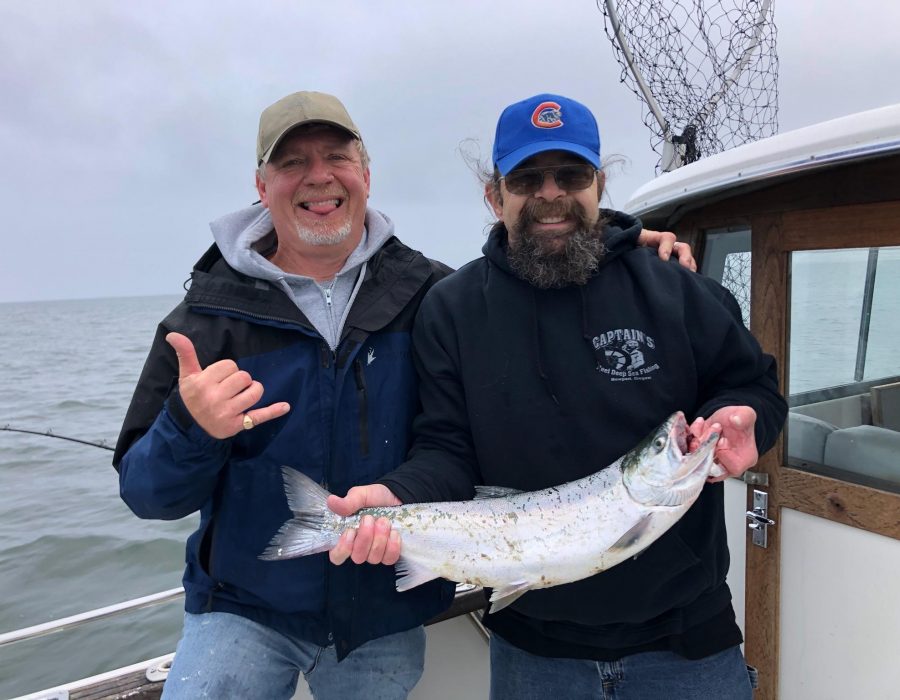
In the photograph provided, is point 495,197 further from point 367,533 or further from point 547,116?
point 367,533

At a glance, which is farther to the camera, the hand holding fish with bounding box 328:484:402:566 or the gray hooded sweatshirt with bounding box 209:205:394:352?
the gray hooded sweatshirt with bounding box 209:205:394:352

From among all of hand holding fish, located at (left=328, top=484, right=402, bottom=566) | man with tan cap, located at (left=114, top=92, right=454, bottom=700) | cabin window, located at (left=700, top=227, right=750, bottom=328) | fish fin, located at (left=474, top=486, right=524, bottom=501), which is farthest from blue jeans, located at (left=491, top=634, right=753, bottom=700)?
cabin window, located at (left=700, top=227, right=750, bottom=328)

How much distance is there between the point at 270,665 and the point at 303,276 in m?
1.72

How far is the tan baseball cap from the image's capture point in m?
3.03

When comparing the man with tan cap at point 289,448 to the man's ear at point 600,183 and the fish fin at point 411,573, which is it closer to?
the fish fin at point 411,573

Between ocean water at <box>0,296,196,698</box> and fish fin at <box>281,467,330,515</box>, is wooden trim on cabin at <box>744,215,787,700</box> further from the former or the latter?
ocean water at <box>0,296,196,698</box>

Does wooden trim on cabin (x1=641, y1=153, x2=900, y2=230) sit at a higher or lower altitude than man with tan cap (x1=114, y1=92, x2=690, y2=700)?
higher

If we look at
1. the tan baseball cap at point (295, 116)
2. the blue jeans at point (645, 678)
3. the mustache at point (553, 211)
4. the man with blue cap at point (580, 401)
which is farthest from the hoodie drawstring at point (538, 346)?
the tan baseball cap at point (295, 116)

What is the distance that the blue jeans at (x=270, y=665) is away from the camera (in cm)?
266

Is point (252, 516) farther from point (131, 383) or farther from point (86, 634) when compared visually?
point (131, 383)

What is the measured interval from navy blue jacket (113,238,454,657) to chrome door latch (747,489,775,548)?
1.81m

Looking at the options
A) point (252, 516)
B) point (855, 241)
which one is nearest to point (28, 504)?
point (252, 516)

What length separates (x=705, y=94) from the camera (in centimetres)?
484

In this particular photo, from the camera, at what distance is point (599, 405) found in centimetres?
269
